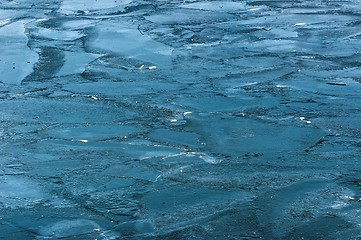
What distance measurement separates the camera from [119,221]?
5355mm

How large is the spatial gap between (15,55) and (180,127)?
3841mm

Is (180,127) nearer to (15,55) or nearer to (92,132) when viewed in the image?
(92,132)

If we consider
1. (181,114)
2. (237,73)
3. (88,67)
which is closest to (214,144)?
(181,114)

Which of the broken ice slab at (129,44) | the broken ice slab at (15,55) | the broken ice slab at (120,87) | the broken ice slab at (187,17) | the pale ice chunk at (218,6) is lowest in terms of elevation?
the pale ice chunk at (218,6)

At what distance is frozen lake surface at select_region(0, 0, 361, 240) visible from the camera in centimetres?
545

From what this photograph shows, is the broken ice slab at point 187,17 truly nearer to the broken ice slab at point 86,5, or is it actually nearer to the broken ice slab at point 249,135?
the broken ice slab at point 86,5

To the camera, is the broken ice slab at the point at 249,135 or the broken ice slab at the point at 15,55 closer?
the broken ice slab at the point at 249,135

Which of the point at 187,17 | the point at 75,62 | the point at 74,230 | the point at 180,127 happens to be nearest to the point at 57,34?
the point at 75,62

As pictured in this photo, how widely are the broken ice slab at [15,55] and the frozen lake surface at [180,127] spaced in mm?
42

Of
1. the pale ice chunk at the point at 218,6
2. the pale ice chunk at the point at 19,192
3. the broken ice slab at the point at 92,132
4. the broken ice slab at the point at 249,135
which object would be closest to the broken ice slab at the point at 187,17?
the pale ice chunk at the point at 218,6

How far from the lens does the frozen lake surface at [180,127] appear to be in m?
5.45

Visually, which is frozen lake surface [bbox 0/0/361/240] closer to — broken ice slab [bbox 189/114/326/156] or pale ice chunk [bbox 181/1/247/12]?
broken ice slab [bbox 189/114/326/156]

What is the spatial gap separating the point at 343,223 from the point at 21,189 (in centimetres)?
270

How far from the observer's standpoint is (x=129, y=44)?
35.0ft
